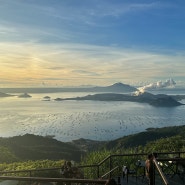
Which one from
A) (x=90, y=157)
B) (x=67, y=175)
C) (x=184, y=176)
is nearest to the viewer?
(x=67, y=175)

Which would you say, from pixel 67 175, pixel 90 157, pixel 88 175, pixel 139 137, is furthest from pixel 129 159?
pixel 139 137

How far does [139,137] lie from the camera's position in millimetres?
163125

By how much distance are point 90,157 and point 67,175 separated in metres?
12.4

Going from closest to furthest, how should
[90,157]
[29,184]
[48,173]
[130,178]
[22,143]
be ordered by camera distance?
[130,178] < [29,184] < [48,173] < [90,157] < [22,143]

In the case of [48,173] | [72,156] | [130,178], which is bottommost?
[72,156]

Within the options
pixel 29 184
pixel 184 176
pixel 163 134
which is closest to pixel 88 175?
pixel 29 184

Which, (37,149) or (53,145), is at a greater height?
(37,149)

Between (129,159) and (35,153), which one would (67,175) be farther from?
(35,153)

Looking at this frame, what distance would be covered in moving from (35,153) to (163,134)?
73.7m

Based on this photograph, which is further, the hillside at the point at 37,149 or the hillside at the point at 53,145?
the hillside at the point at 53,145

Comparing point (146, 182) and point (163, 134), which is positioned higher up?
point (146, 182)

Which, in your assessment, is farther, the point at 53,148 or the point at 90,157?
the point at 53,148

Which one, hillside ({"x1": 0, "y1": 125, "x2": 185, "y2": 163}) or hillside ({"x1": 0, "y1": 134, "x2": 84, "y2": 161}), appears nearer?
hillside ({"x1": 0, "y1": 134, "x2": 84, "y2": 161})

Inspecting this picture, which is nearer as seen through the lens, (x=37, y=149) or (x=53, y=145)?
(x=37, y=149)
